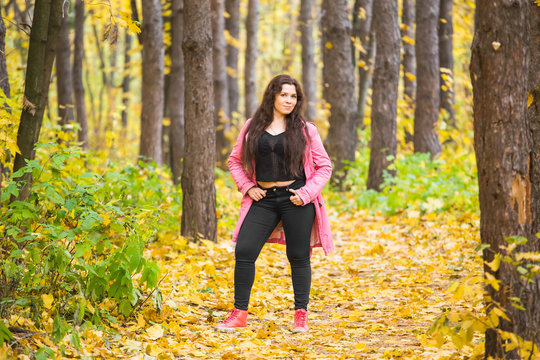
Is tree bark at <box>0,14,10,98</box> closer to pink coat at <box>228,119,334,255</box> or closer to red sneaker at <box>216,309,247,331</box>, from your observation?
pink coat at <box>228,119,334,255</box>

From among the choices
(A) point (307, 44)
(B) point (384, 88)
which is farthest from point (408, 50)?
(B) point (384, 88)

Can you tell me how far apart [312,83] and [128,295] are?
51.9 feet

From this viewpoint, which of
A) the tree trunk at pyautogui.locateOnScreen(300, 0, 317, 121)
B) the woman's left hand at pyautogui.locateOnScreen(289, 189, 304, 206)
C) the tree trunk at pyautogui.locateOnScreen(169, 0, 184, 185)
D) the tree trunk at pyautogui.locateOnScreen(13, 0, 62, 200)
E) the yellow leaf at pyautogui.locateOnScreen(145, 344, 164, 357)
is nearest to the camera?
the yellow leaf at pyautogui.locateOnScreen(145, 344, 164, 357)

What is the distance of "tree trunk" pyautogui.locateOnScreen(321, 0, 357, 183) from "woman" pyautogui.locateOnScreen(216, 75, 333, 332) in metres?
8.22

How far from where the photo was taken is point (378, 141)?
12180 mm

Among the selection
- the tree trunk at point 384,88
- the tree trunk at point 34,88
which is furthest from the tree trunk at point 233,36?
the tree trunk at point 34,88

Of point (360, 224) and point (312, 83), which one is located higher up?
point (312, 83)

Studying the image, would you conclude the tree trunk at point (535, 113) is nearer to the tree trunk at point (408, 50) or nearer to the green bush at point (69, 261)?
the green bush at point (69, 261)

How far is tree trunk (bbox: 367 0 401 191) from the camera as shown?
39.2 ft

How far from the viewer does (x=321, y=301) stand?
240 inches

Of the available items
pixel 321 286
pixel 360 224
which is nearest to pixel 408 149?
pixel 360 224

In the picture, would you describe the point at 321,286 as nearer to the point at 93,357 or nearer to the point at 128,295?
the point at 128,295

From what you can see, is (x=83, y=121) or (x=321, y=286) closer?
(x=321, y=286)

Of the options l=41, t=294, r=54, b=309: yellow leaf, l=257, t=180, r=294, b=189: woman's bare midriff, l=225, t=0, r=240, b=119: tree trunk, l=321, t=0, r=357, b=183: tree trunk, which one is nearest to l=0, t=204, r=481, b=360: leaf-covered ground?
l=41, t=294, r=54, b=309: yellow leaf
